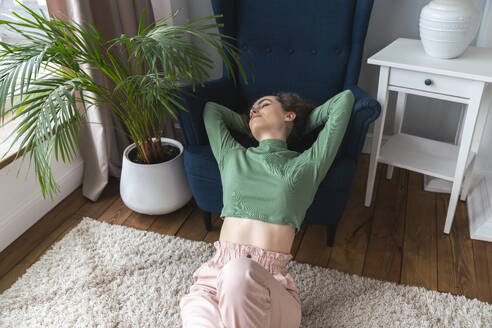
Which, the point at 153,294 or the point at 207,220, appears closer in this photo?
the point at 153,294

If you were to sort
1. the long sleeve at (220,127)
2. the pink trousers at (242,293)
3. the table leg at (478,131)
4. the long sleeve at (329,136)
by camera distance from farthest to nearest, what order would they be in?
the table leg at (478,131), the long sleeve at (220,127), the long sleeve at (329,136), the pink trousers at (242,293)

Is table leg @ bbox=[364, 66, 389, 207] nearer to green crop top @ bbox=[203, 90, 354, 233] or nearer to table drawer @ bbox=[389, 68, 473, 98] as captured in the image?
table drawer @ bbox=[389, 68, 473, 98]

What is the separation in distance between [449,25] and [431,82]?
0.74ft

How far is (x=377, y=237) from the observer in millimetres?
1969

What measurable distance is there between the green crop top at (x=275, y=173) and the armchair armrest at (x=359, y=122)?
0.14ft

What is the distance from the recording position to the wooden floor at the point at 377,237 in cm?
176

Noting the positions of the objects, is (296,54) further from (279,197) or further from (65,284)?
(65,284)

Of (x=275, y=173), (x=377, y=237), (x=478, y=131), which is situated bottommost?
(x=377, y=237)

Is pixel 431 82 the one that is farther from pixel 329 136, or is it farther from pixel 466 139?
pixel 329 136

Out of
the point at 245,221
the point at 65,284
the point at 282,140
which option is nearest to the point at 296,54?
the point at 282,140

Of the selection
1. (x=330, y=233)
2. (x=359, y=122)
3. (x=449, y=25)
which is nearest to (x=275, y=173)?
(x=359, y=122)

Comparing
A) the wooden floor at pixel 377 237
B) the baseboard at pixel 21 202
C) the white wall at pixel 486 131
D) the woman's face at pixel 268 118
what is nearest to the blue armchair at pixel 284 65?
the wooden floor at pixel 377 237

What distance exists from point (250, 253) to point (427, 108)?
1495 mm

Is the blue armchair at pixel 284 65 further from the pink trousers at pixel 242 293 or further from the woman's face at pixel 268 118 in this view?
the pink trousers at pixel 242 293
